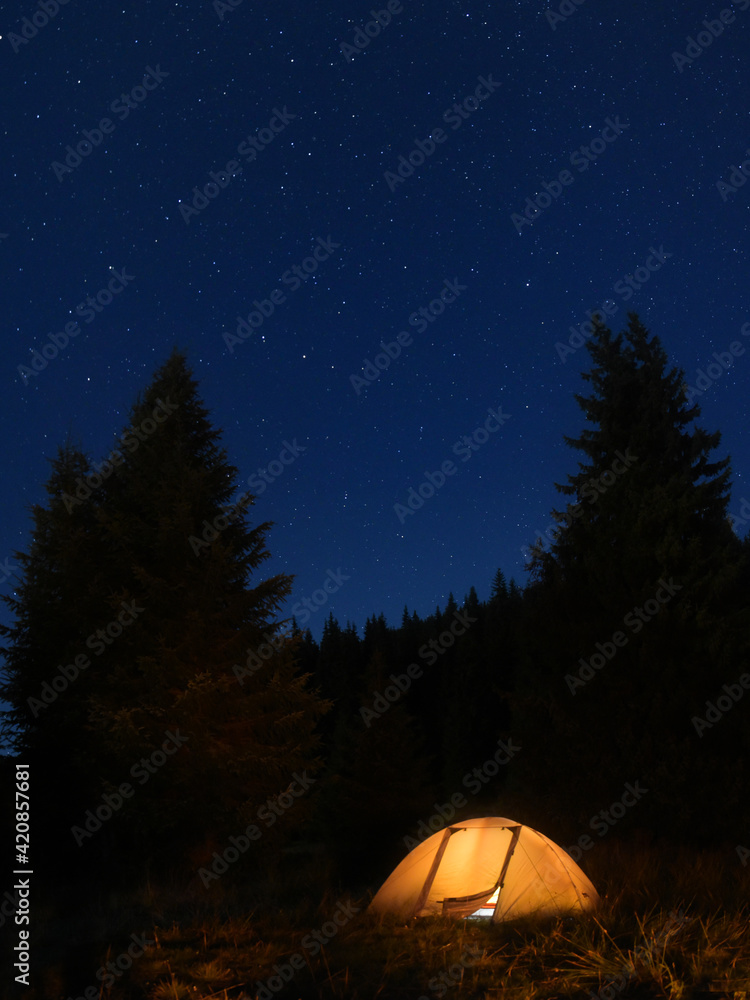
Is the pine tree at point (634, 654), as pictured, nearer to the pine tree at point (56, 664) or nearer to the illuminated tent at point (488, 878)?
the illuminated tent at point (488, 878)

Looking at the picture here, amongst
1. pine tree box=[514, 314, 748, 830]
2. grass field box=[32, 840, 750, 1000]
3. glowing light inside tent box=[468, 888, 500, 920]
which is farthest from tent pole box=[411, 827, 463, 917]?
pine tree box=[514, 314, 748, 830]

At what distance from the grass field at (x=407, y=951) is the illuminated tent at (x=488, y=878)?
0.42 m

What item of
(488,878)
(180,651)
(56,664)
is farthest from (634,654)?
(56,664)

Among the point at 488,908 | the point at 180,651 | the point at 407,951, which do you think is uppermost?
the point at 180,651

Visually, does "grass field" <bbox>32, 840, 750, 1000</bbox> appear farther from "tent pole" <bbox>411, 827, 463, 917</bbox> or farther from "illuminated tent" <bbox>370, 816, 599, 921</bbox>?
"tent pole" <bbox>411, 827, 463, 917</bbox>

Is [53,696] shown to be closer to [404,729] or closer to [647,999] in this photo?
[647,999]

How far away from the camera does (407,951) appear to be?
23.1ft

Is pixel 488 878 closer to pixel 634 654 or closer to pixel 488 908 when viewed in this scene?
pixel 488 908

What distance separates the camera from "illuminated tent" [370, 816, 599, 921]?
8.58 meters

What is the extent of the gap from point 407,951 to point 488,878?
2.33 m

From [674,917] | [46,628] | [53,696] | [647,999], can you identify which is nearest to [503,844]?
[674,917]

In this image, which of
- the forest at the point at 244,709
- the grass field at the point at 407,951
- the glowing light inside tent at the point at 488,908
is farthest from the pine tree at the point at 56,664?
the glowing light inside tent at the point at 488,908

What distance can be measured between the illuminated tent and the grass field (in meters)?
0.42

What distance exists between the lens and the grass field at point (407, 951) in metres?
5.71
